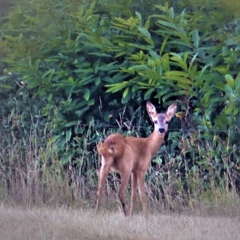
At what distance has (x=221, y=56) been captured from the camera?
1178 cm

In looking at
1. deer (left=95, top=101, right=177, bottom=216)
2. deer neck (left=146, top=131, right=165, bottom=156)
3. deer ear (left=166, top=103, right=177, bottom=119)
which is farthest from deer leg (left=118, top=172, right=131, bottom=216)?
deer ear (left=166, top=103, right=177, bottom=119)

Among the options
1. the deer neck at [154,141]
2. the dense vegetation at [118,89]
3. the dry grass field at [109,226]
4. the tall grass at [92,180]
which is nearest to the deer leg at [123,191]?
the dry grass field at [109,226]

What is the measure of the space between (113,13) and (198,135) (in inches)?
89.4

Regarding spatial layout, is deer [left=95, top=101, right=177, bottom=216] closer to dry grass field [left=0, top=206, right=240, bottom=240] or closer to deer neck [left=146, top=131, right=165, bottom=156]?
deer neck [left=146, top=131, right=165, bottom=156]

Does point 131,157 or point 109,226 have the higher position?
point 131,157

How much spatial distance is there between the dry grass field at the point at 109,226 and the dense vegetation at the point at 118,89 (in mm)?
1844

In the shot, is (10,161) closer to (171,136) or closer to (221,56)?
(171,136)

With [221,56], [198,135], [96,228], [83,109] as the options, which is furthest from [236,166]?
[96,228]

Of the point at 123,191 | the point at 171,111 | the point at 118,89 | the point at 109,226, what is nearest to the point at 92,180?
the point at 118,89

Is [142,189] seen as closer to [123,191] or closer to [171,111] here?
[123,191]

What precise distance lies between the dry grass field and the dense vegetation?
1844 mm

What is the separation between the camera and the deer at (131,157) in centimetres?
1050

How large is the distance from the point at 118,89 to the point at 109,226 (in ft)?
12.3

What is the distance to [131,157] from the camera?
1062 cm
